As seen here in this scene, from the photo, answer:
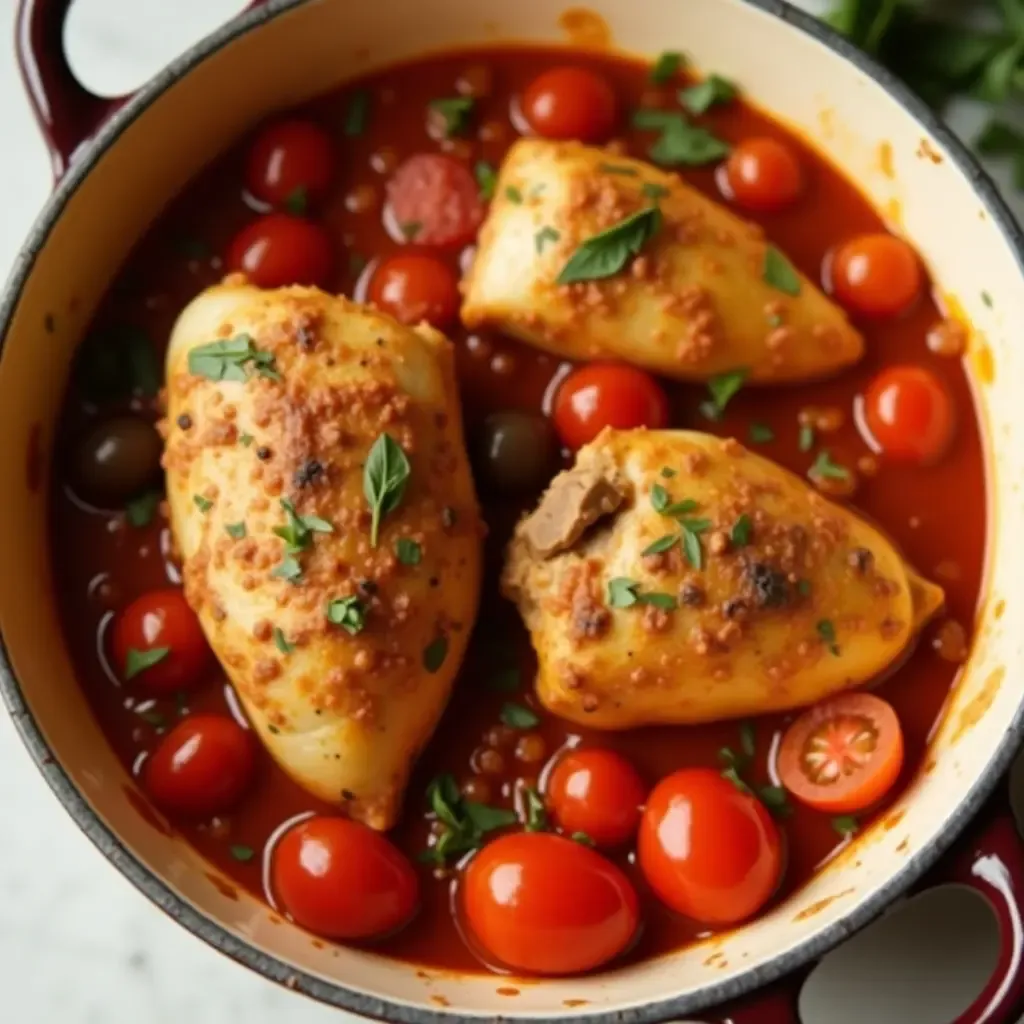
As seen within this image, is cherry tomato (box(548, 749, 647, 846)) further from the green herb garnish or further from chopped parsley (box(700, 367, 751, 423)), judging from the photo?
chopped parsley (box(700, 367, 751, 423))

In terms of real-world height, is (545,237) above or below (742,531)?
above

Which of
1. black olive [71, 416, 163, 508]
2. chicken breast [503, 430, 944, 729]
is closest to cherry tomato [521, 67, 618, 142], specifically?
chicken breast [503, 430, 944, 729]

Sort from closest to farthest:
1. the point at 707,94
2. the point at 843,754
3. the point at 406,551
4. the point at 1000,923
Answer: the point at 1000,923 → the point at 406,551 → the point at 843,754 → the point at 707,94

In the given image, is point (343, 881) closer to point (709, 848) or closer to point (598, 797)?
point (598, 797)

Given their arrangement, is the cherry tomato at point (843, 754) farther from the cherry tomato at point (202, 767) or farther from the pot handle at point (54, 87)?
the pot handle at point (54, 87)

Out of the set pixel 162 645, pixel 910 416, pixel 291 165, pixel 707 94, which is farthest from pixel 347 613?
pixel 707 94

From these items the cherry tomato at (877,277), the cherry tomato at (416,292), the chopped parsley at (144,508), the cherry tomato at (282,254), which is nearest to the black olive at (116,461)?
the chopped parsley at (144,508)

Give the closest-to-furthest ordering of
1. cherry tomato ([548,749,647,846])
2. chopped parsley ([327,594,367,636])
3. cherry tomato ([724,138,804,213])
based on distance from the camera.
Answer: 1. chopped parsley ([327,594,367,636])
2. cherry tomato ([548,749,647,846])
3. cherry tomato ([724,138,804,213])
